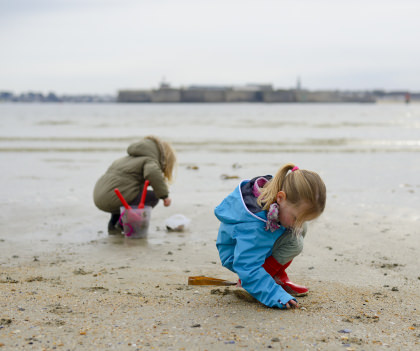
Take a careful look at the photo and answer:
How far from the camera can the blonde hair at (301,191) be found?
249cm

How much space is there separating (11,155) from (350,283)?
9.23 m

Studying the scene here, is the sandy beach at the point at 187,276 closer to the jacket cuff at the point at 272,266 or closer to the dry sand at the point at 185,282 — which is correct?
the dry sand at the point at 185,282

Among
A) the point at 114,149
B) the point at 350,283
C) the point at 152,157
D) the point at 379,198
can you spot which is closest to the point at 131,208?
the point at 152,157

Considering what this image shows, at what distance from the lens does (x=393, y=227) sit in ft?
15.8

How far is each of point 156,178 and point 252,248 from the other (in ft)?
7.14

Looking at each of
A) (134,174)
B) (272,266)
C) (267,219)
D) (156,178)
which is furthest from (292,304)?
(134,174)

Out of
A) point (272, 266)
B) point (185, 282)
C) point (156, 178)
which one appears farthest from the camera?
point (156, 178)

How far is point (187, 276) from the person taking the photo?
3451 mm

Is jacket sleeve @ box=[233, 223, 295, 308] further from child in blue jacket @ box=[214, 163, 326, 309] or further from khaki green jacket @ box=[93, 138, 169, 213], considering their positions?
khaki green jacket @ box=[93, 138, 169, 213]

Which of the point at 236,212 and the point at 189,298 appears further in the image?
the point at 189,298

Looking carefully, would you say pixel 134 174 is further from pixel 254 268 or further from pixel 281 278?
pixel 254 268

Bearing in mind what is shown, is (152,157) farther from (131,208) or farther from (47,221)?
(47,221)

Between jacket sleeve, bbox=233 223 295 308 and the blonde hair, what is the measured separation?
0.17m

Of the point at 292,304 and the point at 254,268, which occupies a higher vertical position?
the point at 254,268
